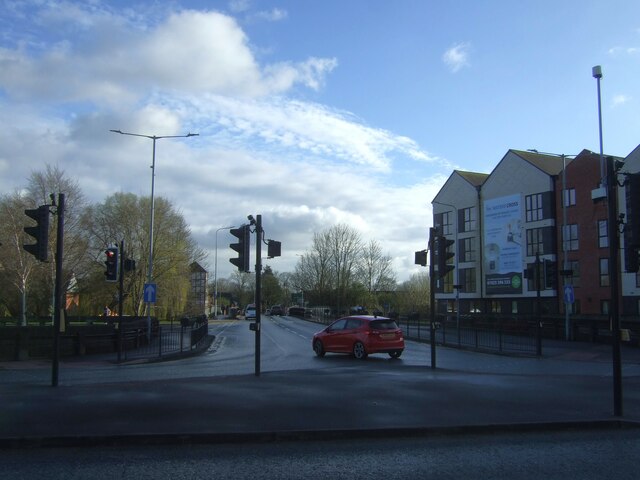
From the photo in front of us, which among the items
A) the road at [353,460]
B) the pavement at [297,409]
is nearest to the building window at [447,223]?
the pavement at [297,409]

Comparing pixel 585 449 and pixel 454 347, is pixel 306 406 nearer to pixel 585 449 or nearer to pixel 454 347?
pixel 585 449

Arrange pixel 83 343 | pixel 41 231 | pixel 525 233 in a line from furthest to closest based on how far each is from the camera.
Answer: pixel 525 233 → pixel 83 343 → pixel 41 231

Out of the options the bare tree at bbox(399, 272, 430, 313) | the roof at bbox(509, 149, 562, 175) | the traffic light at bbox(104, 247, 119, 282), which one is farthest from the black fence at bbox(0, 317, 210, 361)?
the bare tree at bbox(399, 272, 430, 313)

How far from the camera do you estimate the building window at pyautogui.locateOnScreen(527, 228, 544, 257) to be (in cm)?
5436

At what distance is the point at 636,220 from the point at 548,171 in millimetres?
49280

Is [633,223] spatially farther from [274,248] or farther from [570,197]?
[570,197]

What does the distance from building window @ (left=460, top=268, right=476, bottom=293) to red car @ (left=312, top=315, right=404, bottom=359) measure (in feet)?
140

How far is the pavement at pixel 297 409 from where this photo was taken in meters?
7.66

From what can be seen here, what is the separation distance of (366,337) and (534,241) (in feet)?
128

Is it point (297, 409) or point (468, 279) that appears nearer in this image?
point (297, 409)

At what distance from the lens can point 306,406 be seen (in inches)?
375

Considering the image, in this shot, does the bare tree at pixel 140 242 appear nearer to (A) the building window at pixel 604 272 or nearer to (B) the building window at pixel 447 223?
(B) the building window at pixel 447 223

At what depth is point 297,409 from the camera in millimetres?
9266

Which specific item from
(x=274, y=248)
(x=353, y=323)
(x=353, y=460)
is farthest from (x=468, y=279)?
(x=353, y=460)
